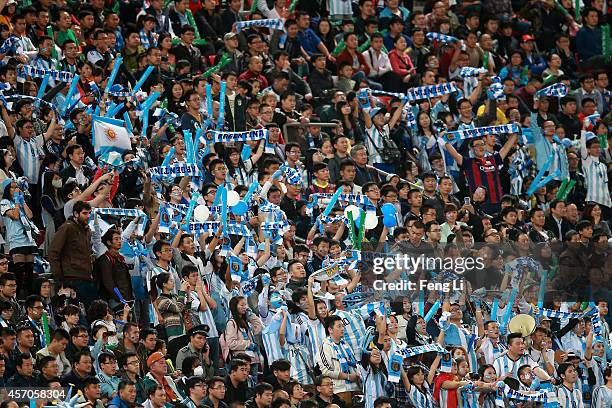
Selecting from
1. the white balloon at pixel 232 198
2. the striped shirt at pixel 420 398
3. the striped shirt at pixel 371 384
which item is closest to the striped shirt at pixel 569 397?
the striped shirt at pixel 420 398

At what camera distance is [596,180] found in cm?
2306

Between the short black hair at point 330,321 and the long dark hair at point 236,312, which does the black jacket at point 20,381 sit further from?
the short black hair at point 330,321

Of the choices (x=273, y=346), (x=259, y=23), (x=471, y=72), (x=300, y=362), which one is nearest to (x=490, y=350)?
(x=300, y=362)

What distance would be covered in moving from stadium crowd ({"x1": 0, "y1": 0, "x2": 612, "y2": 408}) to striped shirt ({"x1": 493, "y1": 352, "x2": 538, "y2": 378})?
2 cm

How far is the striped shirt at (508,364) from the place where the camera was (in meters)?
18.8

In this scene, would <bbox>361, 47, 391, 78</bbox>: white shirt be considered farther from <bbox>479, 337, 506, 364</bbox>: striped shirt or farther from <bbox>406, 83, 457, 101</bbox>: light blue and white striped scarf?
<bbox>479, 337, 506, 364</bbox>: striped shirt

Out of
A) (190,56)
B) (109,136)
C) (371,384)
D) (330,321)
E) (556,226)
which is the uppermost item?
(190,56)

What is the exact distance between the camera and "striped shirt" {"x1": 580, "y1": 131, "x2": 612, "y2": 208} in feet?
75.3

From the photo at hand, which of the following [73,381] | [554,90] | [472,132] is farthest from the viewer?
[554,90]

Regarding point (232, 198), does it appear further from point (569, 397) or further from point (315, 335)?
point (569, 397)

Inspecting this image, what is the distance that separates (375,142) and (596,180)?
3.16m

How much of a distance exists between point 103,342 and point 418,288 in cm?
414

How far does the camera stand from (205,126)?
795 inches

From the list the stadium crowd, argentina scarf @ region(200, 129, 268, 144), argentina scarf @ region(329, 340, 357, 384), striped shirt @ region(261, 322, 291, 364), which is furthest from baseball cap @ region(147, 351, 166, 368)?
argentina scarf @ region(200, 129, 268, 144)
